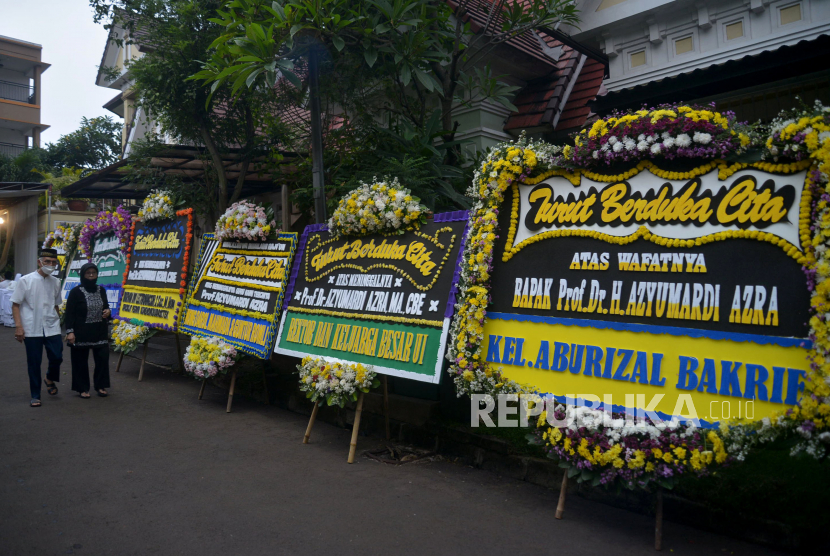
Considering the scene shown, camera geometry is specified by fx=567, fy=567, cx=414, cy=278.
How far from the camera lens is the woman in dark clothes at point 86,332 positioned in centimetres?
766

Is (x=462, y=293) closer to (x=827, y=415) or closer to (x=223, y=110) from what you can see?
(x=827, y=415)

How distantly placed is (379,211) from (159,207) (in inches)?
216

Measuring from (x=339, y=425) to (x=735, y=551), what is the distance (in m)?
4.08

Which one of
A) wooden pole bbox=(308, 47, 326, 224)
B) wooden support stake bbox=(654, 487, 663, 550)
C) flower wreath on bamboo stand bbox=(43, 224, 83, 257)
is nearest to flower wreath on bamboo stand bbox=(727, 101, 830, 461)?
wooden support stake bbox=(654, 487, 663, 550)

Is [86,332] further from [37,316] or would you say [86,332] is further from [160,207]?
[160,207]

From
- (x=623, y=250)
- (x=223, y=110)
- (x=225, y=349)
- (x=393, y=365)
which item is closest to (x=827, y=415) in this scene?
(x=623, y=250)

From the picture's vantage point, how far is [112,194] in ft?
45.9

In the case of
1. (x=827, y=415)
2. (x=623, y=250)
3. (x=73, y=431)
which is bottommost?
(x=73, y=431)

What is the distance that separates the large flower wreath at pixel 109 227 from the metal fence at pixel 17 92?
106 ft

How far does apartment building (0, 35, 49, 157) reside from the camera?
119 ft

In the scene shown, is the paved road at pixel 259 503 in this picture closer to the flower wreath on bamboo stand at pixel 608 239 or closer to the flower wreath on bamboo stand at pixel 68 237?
the flower wreath on bamboo stand at pixel 608 239

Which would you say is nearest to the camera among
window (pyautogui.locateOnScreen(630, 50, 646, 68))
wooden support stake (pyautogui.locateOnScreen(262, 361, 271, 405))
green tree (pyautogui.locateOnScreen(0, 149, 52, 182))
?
wooden support stake (pyautogui.locateOnScreen(262, 361, 271, 405))

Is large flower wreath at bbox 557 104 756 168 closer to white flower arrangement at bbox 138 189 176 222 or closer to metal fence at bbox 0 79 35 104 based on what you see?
white flower arrangement at bbox 138 189 176 222

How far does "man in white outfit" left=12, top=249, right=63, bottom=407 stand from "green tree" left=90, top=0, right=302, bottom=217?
3.53 metres
